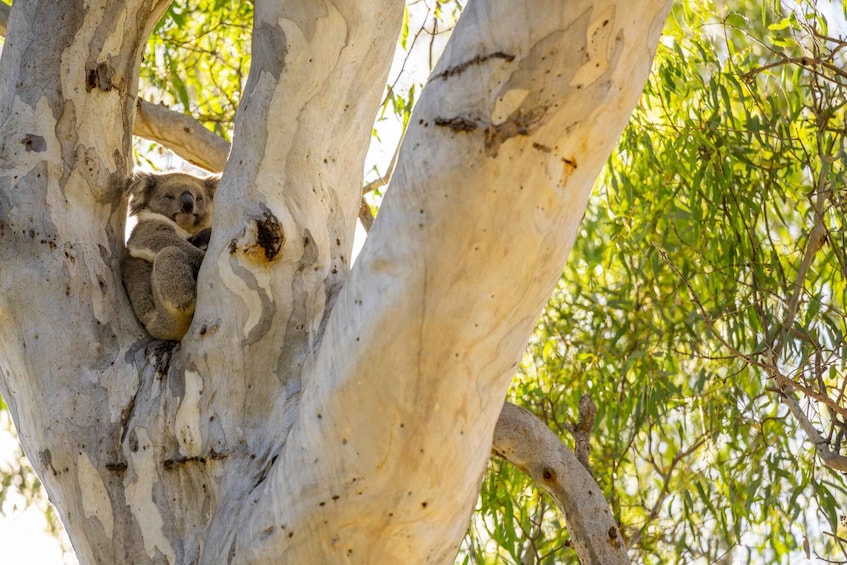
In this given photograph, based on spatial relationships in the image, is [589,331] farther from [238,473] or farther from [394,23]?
[238,473]

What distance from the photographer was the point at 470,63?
4.57ft

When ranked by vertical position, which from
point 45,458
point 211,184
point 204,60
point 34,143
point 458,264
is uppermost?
point 204,60

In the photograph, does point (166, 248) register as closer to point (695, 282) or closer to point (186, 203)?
point (186, 203)

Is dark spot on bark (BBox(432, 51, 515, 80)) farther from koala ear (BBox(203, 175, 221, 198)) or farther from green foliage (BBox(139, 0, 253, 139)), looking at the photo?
green foliage (BBox(139, 0, 253, 139))

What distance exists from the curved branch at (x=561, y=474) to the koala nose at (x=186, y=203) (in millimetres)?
1542

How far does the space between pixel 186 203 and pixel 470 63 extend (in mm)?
2132

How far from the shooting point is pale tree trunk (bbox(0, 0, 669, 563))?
4.42 ft

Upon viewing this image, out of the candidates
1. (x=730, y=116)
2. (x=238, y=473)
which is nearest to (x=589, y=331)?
(x=730, y=116)

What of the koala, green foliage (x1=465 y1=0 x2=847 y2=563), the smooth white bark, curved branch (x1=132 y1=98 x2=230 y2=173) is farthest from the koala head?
the smooth white bark

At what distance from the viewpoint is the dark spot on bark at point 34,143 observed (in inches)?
81.7

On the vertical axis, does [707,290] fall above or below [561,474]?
above

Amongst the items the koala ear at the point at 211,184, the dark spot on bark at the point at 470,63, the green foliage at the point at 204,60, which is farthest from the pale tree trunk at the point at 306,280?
the green foliage at the point at 204,60

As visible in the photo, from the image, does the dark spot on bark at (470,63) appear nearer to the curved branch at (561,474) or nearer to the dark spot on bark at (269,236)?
the dark spot on bark at (269,236)

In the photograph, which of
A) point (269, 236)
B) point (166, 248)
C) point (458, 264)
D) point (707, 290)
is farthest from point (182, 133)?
point (458, 264)
